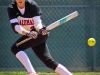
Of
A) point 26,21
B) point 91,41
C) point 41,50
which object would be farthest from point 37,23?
point 91,41

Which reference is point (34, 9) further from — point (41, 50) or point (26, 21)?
point (41, 50)

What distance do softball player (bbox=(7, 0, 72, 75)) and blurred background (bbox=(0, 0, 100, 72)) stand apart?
2.24 m

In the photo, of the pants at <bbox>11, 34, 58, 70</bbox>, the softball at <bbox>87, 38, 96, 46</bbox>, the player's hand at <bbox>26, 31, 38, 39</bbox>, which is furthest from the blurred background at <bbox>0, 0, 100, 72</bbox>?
the player's hand at <bbox>26, 31, 38, 39</bbox>

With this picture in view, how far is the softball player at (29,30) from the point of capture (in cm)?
482

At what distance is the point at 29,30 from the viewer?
5.03 m

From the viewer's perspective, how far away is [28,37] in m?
4.86

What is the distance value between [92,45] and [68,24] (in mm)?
671

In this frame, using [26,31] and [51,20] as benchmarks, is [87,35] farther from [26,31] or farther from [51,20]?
[26,31]

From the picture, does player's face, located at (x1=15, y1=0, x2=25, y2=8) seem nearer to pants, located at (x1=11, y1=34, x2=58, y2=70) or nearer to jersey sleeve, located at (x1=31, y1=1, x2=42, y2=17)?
jersey sleeve, located at (x1=31, y1=1, x2=42, y2=17)

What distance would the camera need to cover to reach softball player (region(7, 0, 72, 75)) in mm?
4824

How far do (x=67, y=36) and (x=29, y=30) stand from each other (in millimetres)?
2343

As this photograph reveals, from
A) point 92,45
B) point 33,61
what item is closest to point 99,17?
point 92,45

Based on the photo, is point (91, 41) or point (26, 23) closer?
point (26, 23)

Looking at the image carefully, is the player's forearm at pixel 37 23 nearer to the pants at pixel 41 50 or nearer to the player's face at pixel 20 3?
the pants at pixel 41 50
